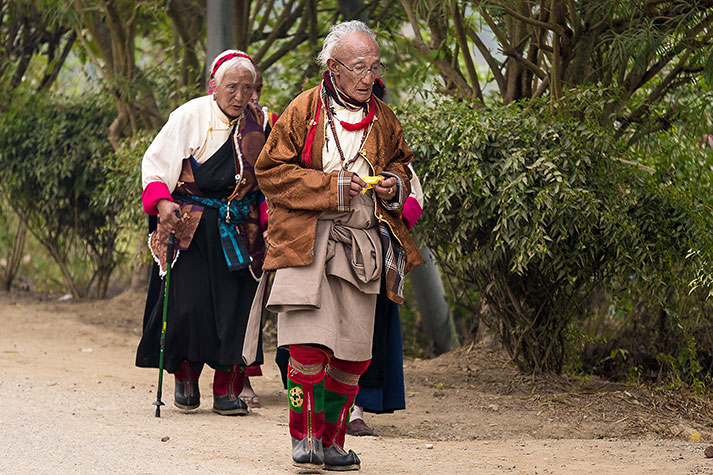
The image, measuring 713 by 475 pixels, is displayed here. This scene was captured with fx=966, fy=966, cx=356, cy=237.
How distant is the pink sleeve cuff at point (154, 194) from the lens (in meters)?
5.16

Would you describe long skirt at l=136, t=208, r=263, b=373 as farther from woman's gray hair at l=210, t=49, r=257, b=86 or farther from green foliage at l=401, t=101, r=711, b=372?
green foliage at l=401, t=101, r=711, b=372

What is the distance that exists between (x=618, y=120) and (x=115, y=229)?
19.7ft

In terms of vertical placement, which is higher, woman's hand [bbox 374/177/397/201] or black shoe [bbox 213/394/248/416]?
woman's hand [bbox 374/177/397/201]

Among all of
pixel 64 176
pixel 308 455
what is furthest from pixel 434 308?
pixel 308 455

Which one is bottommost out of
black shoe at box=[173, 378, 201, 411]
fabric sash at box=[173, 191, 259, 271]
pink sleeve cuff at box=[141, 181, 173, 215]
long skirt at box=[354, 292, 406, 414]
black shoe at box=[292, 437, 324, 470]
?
black shoe at box=[173, 378, 201, 411]

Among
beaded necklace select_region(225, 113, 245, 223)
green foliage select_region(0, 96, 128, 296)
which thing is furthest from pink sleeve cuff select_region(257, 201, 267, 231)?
green foliage select_region(0, 96, 128, 296)

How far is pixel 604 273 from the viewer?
19.4ft

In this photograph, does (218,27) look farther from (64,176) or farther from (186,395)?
(186,395)

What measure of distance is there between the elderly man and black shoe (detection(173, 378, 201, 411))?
153 cm

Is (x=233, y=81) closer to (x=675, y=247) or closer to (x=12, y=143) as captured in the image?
(x=675, y=247)

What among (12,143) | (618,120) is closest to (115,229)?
(12,143)

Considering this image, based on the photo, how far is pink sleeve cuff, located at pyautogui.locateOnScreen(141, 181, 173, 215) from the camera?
5.16 metres

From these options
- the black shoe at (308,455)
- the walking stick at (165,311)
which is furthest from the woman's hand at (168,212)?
the black shoe at (308,455)

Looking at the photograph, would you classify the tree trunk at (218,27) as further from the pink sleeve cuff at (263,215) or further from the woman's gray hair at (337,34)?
the woman's gray hair at (337,34)
